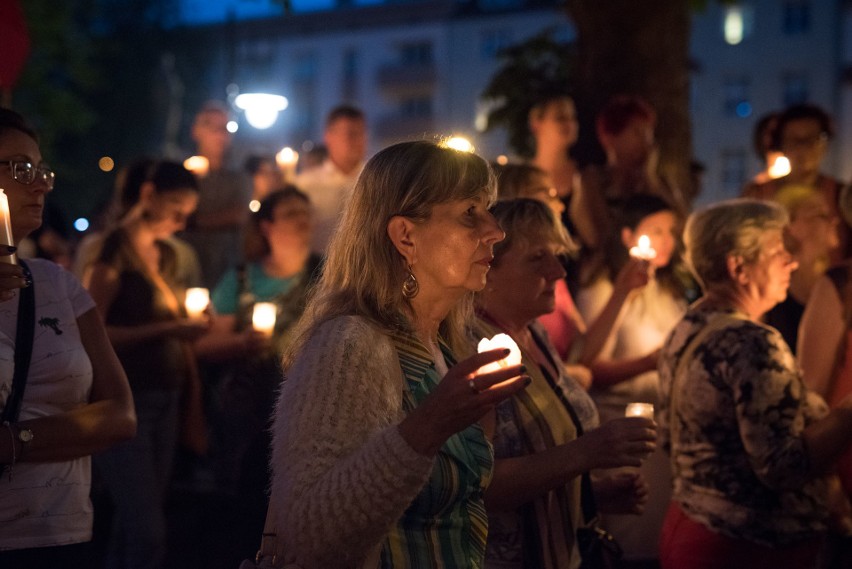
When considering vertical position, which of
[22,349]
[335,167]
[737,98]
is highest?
[737,98]

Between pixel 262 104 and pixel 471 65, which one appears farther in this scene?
pixel 471 65

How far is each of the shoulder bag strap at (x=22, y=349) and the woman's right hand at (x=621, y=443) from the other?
170 cm

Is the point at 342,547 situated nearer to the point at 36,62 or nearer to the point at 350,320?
the point at 350,320

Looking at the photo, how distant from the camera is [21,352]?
3488 millimetres

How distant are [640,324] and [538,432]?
104 inches

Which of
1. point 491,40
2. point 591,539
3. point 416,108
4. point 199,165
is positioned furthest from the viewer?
point 416,108

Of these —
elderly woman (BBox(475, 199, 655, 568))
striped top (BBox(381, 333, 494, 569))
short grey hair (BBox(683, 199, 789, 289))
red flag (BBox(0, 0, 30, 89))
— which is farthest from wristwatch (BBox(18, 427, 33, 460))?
red flag (BBox(0, 0, 30, 89))

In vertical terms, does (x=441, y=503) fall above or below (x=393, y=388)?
below

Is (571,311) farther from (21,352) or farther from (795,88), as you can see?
(795,88)

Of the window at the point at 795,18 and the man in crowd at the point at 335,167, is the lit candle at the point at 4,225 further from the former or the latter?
the window at the point at 795,18

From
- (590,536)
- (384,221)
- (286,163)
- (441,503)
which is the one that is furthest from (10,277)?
(286,163)

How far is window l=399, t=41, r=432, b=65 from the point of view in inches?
2731

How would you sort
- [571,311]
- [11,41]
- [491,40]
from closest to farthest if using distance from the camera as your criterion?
[571,311], [11,41], [491,40]

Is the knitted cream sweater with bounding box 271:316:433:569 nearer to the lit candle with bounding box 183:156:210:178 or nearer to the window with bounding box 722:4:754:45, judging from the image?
the lit candle with bounding box 183:156:210:178
